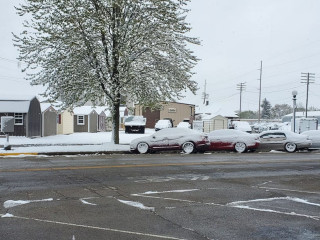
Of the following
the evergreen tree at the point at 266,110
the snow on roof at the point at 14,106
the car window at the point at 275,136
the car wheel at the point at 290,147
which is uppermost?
the evergreen tree at the point at 266,110

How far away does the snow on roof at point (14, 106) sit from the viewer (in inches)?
1190

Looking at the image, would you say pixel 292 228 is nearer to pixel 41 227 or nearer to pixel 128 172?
pixel 41 227

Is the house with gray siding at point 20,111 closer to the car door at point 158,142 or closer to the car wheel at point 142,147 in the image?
the car wheel at point 142,147

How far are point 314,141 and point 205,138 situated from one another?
293 inches

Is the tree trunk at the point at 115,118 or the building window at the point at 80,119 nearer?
the tree trunk at the point at 115,118

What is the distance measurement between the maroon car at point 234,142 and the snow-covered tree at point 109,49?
4.23m

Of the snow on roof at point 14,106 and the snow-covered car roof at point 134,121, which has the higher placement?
the snow on roof at point 14,106

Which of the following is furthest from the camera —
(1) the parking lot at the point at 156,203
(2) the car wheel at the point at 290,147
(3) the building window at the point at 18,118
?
(3) the building window at the point at 18,118

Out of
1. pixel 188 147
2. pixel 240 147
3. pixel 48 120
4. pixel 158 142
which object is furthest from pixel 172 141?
pixel 48 120

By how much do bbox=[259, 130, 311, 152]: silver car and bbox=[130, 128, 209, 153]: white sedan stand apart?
4.29 metres

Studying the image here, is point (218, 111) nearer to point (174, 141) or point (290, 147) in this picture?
point (290, 147)

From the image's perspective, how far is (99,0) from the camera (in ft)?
66.8

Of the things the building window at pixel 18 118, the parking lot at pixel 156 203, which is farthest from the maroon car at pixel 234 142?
the building window at pixel 18 118

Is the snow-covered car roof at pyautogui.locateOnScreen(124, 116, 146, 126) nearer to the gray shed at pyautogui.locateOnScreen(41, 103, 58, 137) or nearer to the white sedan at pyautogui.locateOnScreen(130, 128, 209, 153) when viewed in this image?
the gray shed at pyautogui.locateOnScreen(41, 103, 58, 137)
